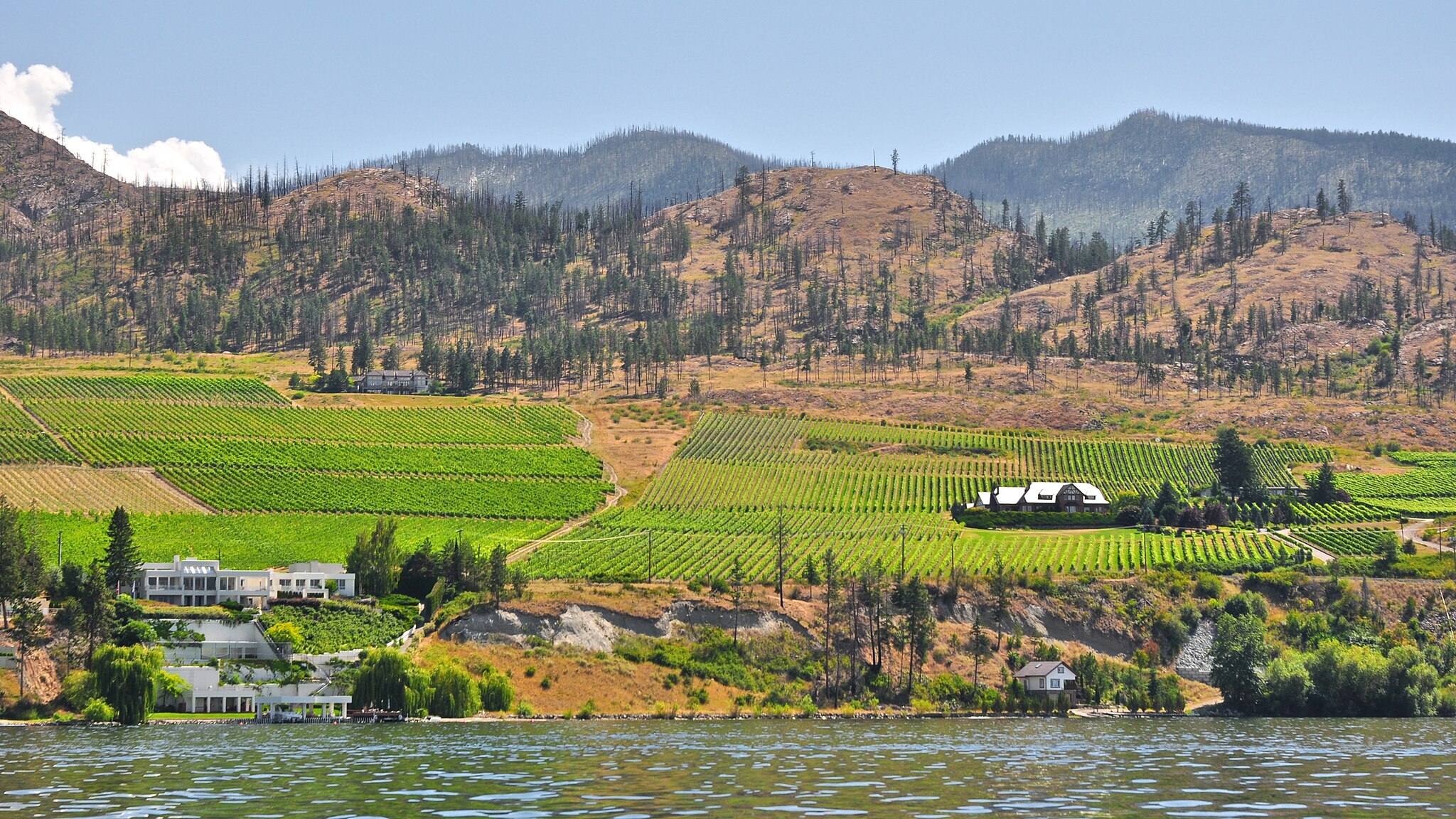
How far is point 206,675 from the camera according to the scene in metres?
87.7

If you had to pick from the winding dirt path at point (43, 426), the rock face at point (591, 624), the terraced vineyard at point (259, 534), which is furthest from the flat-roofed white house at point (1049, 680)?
the winding dirt path at point (43, 426)

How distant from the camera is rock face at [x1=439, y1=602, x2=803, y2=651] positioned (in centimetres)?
9950

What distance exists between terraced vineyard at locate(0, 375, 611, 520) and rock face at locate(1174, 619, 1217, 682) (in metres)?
58.0

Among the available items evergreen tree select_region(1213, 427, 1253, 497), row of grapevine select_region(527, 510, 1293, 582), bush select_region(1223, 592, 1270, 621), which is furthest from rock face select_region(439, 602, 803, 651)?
evergreen tree select_region(1213, 427, 1253, 497)

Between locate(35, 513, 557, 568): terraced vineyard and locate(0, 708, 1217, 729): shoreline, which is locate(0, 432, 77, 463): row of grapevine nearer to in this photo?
locate(35, 513, 557, 568): terraced vineyard

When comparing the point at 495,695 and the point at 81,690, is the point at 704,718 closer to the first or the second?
the point at 495,695

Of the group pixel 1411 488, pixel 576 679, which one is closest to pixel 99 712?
pixel 576 679

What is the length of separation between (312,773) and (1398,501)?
12808 centimetres

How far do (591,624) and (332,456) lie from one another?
62.5 meters

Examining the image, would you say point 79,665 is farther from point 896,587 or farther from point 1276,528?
point 1276,528

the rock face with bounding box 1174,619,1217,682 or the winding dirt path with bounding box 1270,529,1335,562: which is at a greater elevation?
the winding dirt path with bounding box 1270,529,1335,562

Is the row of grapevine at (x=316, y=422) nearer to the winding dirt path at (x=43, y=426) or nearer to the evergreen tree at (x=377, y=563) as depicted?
the winding dirt path at (x=43, y=426)

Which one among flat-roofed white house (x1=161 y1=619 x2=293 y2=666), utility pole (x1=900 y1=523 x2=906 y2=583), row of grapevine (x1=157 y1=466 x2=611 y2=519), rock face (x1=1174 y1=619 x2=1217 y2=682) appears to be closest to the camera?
flat-roofed white house (x1=161 y1=619 x2=293 y2=666)

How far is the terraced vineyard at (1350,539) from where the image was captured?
128 metres
